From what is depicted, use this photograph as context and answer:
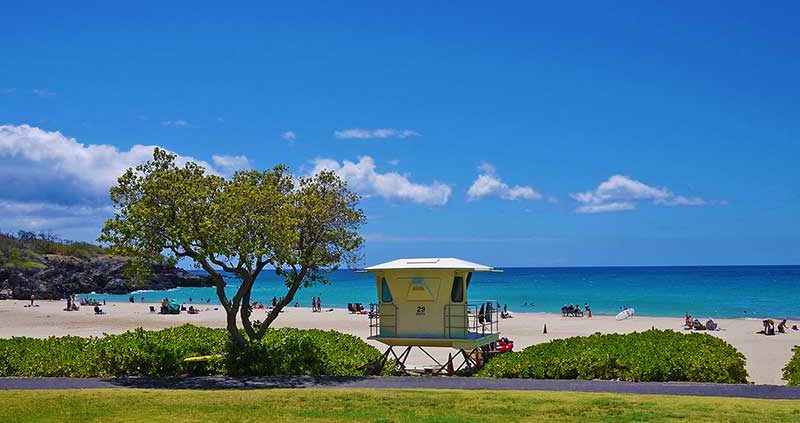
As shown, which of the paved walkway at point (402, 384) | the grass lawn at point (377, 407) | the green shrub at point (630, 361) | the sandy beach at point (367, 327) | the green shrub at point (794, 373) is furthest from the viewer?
the sandy beach at point (367, 327)

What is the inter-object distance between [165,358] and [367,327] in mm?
27518

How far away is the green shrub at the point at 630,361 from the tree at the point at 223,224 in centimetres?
513

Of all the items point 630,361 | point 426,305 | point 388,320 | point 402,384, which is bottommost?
point 402,384

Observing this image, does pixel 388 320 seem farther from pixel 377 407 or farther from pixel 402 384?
pixel 377 407

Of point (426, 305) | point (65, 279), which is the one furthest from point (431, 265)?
point (65, 279)

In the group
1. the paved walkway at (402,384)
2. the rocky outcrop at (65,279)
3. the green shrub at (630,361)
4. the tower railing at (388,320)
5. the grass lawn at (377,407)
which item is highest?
the rocky outcrop at (65,279)

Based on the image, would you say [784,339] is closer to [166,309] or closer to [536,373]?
[536,373]

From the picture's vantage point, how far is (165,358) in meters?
19.0

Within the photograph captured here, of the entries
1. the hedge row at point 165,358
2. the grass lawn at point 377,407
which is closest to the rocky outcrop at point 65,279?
the hedge row at point 165,358

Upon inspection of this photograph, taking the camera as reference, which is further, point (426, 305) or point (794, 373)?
point (426, 305)

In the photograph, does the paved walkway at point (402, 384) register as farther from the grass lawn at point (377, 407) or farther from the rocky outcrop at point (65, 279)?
the rocky outcrop at point (65, 279)

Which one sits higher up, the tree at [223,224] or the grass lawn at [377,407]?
the tree at [223,224]

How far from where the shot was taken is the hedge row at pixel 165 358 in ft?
61.5

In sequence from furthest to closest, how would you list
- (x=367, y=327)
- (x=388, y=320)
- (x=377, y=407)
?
1. (x=367, y=327)
2. (x=388, y=320)
3. (x=377, y=407)
